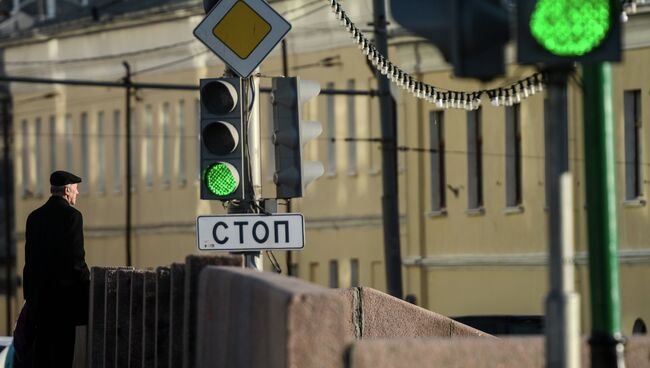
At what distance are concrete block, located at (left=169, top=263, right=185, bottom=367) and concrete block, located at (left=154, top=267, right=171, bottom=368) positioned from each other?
0.20 meters

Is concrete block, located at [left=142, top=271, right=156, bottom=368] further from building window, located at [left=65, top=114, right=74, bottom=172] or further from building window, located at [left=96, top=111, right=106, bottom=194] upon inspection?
building window, located at [left=65, top=114, right=74, bottom=172]

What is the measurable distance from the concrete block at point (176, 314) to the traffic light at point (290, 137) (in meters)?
2.59

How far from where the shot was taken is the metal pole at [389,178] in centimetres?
4269

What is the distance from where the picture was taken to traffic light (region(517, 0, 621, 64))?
991cm

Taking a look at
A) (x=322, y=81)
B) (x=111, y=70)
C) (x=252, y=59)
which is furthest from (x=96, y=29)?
(x=252, y=59)

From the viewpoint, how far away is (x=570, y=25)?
10.0 metres

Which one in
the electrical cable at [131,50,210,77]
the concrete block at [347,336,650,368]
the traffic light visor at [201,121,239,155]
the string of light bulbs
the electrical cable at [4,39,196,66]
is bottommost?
the concrete block at [347,336,650,368]

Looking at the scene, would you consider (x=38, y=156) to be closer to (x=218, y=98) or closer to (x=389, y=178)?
(x=389, y=178)

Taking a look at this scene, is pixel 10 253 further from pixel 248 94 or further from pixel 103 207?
pixel 248 94

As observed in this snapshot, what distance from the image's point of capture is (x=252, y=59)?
57.9ft

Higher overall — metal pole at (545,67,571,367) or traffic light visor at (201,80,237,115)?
traffic light visor at (201,80,237,115)

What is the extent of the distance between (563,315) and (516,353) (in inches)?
39.5

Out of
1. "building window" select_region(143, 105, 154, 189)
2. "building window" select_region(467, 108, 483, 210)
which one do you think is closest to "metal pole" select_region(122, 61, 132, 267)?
"building window" select_region(143, 105, 154, 189)

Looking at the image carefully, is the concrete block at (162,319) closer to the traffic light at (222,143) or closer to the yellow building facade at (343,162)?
the traffic light at (222,143)
